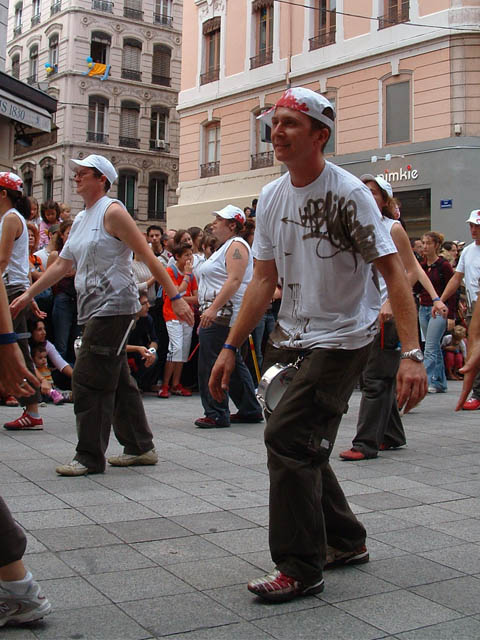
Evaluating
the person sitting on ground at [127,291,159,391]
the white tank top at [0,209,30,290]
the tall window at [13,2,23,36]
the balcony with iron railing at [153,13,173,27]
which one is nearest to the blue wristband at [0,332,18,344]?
the white tank top at [0,209,30,290]

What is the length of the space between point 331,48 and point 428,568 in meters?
24.2

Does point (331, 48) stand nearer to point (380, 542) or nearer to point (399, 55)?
point (399, 55)

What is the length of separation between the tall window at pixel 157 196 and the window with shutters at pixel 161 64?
554cm

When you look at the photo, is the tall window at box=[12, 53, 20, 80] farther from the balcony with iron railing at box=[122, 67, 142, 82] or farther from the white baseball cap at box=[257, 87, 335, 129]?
the white baseball cap at box=[257, 87, 335, 129]

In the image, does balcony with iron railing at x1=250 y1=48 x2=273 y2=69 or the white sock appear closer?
the white sock

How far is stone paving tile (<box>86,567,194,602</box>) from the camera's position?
3.34 m

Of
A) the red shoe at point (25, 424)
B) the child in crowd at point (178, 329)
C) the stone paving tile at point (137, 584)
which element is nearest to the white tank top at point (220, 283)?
the red shoe at point (25, 424)

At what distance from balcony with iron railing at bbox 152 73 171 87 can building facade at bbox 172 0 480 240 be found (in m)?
15.7

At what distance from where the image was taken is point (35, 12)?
49.0 m

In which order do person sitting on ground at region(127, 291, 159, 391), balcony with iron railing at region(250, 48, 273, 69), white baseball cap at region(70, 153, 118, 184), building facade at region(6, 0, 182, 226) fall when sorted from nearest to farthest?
white baseball cap at region(70, 153, 118, 184) → person sitting on ground at region(127, 291, 159, 391) → balcony with iron railing at region(250, 48, 273, 69) → building facade at region(6, 0, 182, 226)

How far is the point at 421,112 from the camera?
23328 mm

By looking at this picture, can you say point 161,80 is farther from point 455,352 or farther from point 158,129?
point 455,352

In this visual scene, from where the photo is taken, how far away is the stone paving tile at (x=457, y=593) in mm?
3298

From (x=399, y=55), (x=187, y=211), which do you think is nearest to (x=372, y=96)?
(x=399, y=55)
